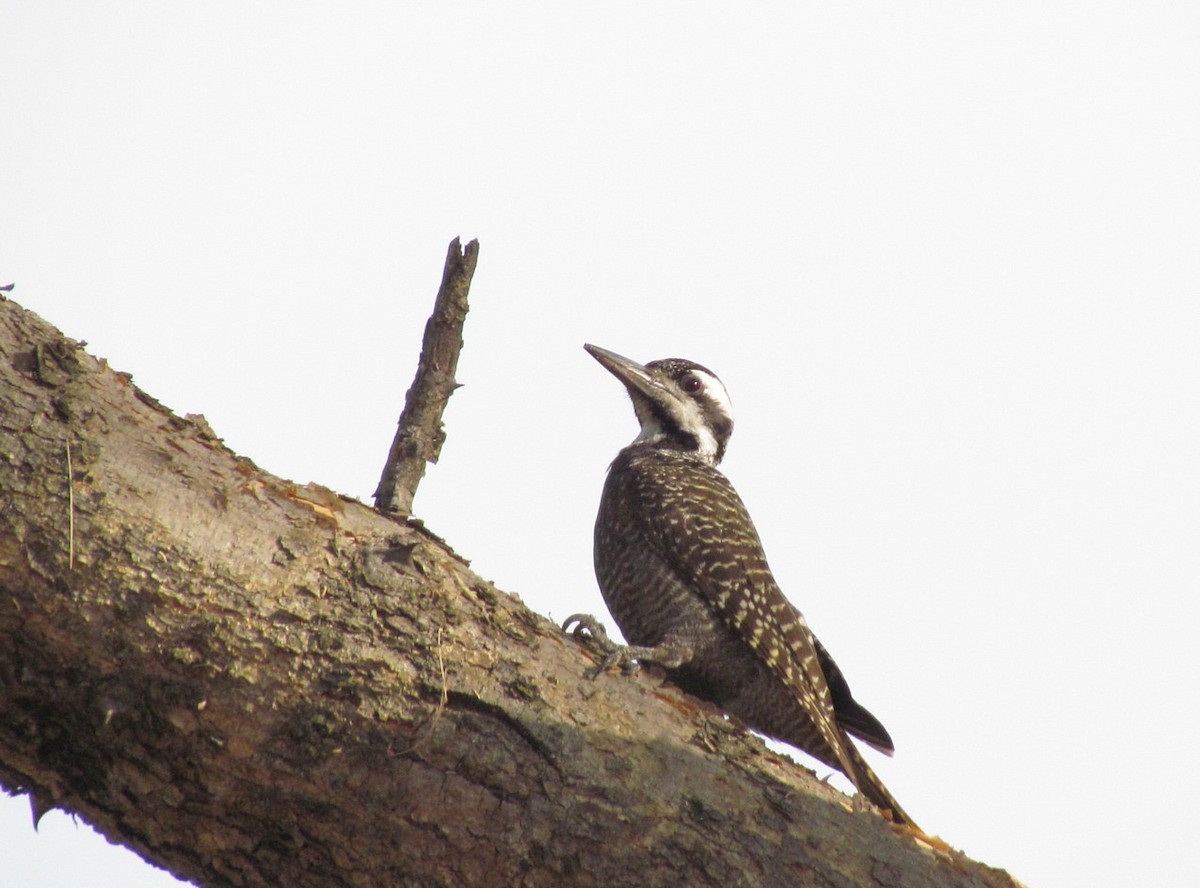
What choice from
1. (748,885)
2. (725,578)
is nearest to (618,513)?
(725,578)

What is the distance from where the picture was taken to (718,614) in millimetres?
6781

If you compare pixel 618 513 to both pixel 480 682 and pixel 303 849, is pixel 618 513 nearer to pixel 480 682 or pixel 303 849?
pixel 480 682

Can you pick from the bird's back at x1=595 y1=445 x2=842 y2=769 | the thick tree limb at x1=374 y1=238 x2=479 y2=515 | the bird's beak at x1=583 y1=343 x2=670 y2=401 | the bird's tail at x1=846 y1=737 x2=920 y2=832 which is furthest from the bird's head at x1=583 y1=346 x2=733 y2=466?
the thick tree limb at x1=374 y1=238 x2=479 y2=515

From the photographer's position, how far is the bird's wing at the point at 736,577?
21.9 ft

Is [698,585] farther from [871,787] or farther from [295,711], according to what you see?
[295,711]

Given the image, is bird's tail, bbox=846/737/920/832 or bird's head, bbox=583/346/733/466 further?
bird's head, bbox=583/346/733/466

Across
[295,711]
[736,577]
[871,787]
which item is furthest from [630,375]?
[295,711]

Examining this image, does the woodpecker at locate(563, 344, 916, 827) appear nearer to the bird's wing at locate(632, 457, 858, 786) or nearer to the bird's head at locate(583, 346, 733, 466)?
the bird's wing at locate(632, 457, 858, 786)

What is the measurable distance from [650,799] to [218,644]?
57.5 inches

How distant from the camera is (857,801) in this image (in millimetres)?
4344

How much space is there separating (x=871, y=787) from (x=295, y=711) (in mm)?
3412

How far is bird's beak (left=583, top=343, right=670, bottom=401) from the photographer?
8.66 m

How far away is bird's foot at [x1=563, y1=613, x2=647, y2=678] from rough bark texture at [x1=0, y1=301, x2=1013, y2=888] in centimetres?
24

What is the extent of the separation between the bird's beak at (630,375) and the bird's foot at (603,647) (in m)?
3.25
